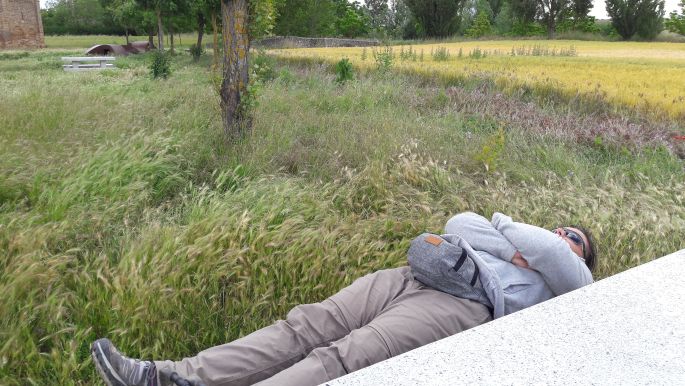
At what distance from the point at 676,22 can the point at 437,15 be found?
14223 millimetres

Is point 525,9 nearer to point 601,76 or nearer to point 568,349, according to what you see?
point 601,76

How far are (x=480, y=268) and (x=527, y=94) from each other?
7.97 m

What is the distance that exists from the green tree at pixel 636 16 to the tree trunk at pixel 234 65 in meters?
31.4

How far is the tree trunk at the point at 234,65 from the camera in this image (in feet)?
18.0

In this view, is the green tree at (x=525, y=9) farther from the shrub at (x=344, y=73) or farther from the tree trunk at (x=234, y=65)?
the tree trunk at (x=234, y=65)

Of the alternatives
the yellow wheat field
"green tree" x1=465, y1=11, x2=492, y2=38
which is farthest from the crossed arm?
"green tree" x1=465, y1=11, x2=492, y2=38

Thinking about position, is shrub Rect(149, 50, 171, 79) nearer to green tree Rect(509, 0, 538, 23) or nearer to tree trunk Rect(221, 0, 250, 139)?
tree trunk Rect(221, 0, 250, 139)

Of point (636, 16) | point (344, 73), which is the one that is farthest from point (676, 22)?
point (344, 73)

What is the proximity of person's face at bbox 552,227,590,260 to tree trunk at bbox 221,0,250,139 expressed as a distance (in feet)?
11.2

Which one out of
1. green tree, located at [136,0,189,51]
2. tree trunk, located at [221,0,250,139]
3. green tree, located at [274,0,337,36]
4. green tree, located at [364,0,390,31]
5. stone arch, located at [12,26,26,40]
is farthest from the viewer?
green tree, located at [364,0,390,31]

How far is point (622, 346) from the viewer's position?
2.07m

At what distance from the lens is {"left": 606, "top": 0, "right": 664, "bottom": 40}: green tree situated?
30464 mm

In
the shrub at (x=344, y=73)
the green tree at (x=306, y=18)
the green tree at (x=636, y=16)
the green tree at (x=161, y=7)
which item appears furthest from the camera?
the green tree at (x=306, y=18)

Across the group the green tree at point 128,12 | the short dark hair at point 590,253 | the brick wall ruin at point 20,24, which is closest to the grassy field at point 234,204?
the short dark hair at point 590,253
